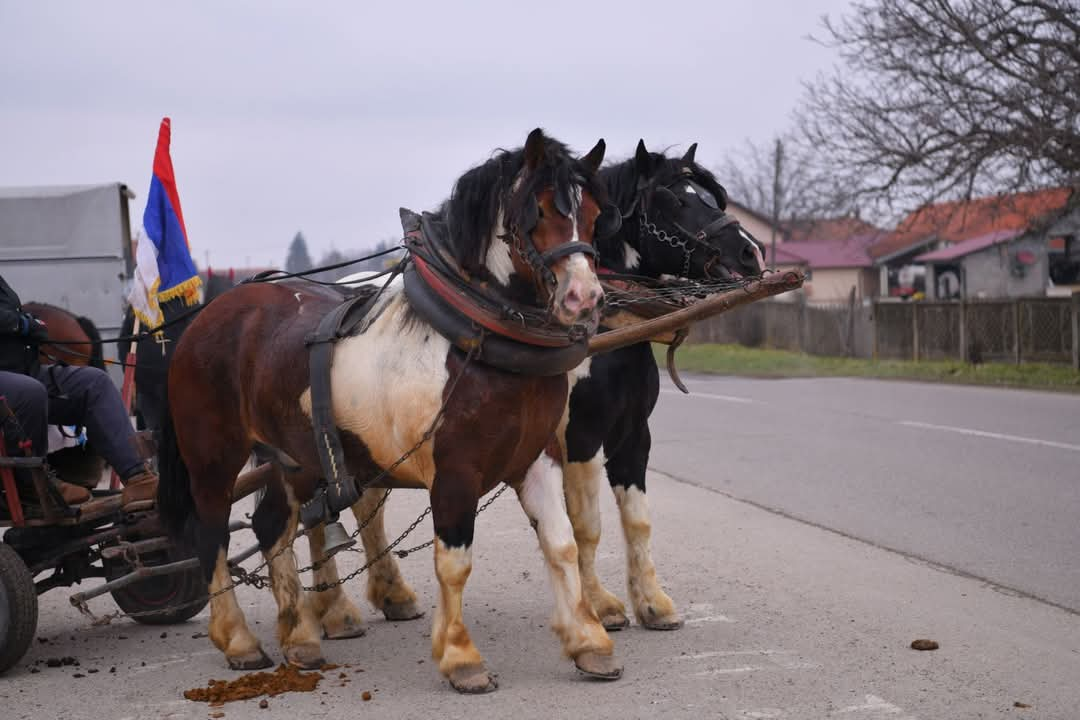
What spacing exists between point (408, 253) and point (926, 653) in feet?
9.50

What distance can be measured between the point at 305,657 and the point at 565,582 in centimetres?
135

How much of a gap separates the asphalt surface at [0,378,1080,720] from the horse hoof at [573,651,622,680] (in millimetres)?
59

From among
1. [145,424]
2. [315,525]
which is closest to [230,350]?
[315,525]

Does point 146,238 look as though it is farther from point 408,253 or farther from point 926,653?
point 926,653

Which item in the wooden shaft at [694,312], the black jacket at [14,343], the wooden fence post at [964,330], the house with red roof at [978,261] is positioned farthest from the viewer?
the house with red roof at [978,261]

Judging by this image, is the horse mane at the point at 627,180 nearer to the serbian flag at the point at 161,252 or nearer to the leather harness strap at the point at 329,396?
the leather harness strap at the point at 329,396

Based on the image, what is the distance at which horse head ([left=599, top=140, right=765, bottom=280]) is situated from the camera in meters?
6.23

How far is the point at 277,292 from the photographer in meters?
6.16

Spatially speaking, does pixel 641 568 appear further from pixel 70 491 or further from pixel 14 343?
pixel 14 343

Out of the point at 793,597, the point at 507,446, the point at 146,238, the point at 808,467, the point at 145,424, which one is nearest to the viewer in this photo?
the point at 507,446

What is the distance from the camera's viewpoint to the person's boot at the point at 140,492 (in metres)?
6.18

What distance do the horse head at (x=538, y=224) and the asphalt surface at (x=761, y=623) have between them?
161cm

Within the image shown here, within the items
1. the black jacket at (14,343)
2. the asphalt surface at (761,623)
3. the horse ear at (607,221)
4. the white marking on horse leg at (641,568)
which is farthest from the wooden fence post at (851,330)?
the horse ear at (607,221)

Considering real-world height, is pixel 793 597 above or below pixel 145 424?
below
